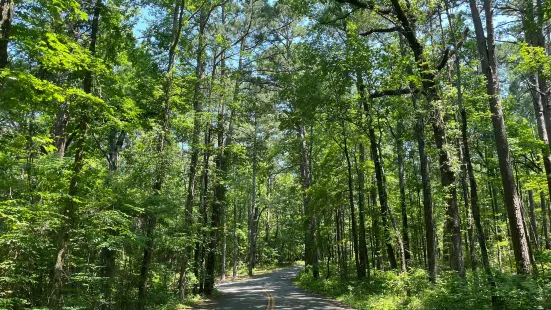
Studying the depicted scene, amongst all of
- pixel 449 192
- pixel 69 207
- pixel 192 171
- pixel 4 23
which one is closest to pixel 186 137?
pixel 192 171

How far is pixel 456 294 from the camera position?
942cm

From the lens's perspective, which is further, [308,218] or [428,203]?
[308,218]

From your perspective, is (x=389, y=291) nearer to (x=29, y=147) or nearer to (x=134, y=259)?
(x=134, y=259)

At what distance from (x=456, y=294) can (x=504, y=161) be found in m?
4.30

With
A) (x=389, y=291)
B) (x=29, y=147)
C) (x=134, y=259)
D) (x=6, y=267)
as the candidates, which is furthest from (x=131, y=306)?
(x=389, y=291)

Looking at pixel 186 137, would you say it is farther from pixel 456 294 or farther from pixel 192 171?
pixel 456 294

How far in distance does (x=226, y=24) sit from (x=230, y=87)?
597cm

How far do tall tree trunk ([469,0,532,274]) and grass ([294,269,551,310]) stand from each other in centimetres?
75

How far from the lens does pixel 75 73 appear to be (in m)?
9.33

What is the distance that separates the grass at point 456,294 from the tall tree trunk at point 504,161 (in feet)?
2.45

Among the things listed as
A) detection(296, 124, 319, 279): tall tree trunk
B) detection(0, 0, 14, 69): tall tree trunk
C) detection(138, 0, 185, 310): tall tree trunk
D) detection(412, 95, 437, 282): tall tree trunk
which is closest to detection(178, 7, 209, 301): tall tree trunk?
detection(138, 0, 185, 310): tall tree trunk

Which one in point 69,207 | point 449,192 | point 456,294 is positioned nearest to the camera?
point 69,207

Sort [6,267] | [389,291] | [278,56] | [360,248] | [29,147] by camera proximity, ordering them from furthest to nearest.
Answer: [278,56], [360,248], [389,291], [29,147], [6,267]

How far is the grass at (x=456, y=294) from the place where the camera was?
26.1 ft
